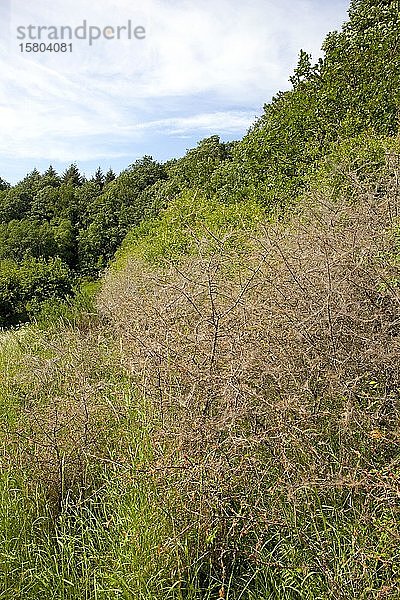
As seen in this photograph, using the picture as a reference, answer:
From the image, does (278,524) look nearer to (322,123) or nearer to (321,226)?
(321,226)

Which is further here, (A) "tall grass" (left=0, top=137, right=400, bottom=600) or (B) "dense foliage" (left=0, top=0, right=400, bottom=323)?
(B) "dense foliage" (left=0, top=0, right=400, bottom=323)

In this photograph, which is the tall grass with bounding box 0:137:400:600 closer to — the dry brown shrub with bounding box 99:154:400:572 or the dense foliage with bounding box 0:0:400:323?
the dry brown shrub with bounding box 99:154:400:572

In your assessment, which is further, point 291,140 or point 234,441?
point 291,140

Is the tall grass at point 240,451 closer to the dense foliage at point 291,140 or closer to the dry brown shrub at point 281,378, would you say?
the dry brown shrub at point 281,378

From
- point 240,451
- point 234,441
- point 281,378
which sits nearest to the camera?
point 234,441

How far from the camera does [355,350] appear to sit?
341 cm

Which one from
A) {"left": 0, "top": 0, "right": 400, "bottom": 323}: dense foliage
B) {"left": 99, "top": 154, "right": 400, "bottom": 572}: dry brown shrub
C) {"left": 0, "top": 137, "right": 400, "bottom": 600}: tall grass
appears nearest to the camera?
{"left": 0, "top": 137, "right": 400, "bottom": 600}: tall grass

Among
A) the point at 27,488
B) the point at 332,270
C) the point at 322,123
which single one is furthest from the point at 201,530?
the point at 322,123

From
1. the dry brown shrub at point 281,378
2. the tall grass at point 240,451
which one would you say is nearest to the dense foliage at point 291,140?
the dry brown shrub at point 281,378

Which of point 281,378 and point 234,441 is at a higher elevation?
point 281,378

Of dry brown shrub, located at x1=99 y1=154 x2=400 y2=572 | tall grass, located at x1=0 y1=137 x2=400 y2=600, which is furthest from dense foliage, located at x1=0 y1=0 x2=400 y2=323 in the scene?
tall grass, located at x1=0 y1=137 x2=400 y2=600

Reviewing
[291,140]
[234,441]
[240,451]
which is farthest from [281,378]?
[291,140]

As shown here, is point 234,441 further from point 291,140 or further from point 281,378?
point 291,140

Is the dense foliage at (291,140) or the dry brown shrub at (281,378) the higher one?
the dense foliage at (291,140)
